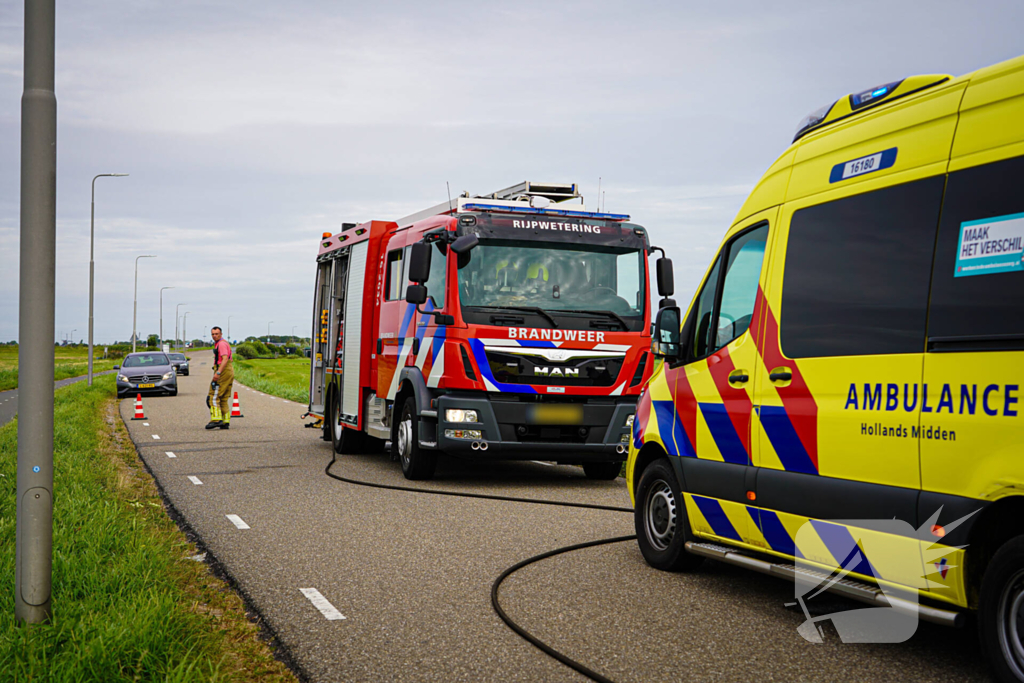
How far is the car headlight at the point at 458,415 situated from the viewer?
10.7 meters

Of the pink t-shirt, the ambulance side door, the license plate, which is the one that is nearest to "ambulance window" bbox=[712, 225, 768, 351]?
the ambulance side door

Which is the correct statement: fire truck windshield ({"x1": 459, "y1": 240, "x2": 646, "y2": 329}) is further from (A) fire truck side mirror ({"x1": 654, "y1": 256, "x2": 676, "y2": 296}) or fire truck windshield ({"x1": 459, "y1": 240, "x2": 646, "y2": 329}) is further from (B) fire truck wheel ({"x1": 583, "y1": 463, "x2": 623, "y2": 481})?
(B) fire truck wheel ({"x1": 583, "y1": 463, "x2": 623, "y2": 481})

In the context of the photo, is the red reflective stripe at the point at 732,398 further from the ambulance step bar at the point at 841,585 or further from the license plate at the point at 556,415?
the license plate at the point at 556,415

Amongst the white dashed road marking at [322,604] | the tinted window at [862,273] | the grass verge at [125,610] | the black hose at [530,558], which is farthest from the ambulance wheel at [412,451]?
the tinted window at [862,273]

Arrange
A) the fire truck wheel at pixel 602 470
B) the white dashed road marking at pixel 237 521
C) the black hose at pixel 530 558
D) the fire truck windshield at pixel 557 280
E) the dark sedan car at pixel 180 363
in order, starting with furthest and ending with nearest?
the dark sedan car at pixel 180 363 < the fire truck wheel at pixel 602 470 < the fire truck windshield at pixel 557 280 < the white dashed road marking at pixel 237 521 < the black hose at pixel 530 558

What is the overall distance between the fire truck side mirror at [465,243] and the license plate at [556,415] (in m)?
1.88

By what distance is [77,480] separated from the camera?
960cm

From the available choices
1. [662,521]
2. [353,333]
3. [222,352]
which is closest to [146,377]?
[222,352]

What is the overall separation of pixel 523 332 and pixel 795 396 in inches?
226

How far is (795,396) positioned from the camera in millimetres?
5102

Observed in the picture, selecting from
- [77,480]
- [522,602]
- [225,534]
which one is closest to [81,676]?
[522,602]

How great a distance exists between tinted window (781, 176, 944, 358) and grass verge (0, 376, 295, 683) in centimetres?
302

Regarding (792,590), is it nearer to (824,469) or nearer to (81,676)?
(824,469)

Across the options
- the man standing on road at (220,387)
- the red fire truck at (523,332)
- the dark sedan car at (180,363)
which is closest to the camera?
the red fire truck at (523,332)
